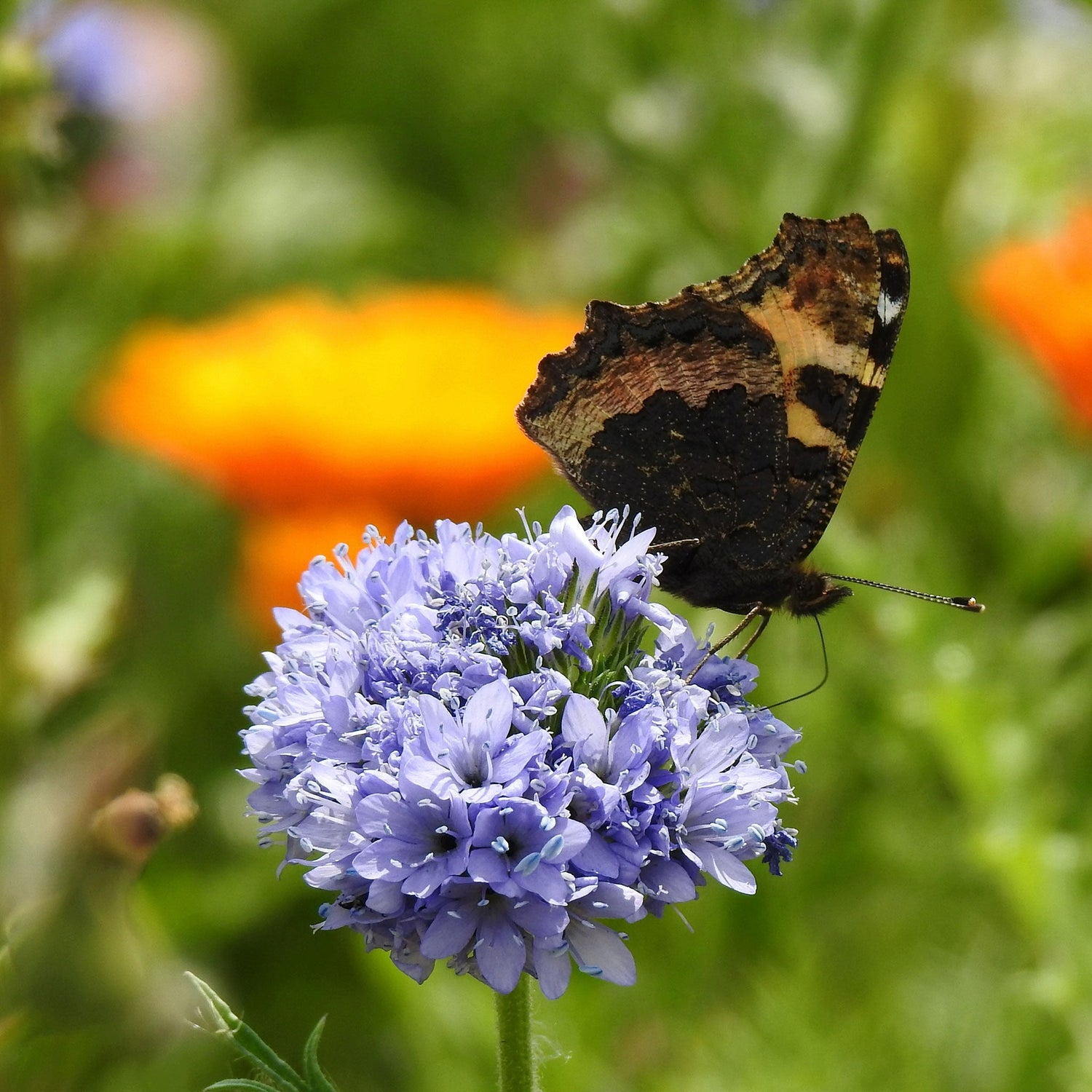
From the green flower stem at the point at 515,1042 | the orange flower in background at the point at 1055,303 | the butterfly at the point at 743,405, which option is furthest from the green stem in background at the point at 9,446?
the orange flower in background at the point at 1055,303

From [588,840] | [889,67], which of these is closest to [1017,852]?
[588,840]

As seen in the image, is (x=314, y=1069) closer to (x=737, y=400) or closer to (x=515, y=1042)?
(x=515, y=1042)

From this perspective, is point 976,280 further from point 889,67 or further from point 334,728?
point 334,728

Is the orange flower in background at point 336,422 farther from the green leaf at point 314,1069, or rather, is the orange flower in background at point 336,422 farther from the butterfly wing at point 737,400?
the green leaf at point 314,1069

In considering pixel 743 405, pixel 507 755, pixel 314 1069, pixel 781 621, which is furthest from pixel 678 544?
pixel 781 621

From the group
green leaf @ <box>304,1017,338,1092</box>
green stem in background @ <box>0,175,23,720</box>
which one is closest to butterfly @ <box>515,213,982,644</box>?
green leaf @ <box>304,1017,338,1092</box>

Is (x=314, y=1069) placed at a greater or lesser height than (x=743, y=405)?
lesser
